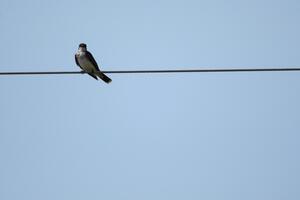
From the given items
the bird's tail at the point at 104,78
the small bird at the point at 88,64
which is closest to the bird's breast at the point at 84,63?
the small bird at the point at 88,64

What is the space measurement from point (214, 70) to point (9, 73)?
3.32 m

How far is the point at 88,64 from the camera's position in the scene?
16125 millimetres

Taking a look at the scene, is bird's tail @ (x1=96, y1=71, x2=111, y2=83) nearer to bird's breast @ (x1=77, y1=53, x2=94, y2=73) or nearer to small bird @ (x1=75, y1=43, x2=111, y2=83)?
small bird @ (x1=75, y1=43, x2=111, y2=83)

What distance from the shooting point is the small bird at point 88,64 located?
15.8m

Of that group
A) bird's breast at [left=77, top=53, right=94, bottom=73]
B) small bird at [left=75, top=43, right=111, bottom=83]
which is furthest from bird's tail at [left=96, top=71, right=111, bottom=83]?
bird's breast at [left=77, top=53, right=94, bottom=73]

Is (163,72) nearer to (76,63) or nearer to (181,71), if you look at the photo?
(181,71)

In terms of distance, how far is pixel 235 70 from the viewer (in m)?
10.5

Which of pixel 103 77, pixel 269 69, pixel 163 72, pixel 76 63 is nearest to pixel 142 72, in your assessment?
pixel 163 72

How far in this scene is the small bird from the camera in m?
15.8

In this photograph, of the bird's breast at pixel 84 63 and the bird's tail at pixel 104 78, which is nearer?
the bird's tail at pixel 104 78

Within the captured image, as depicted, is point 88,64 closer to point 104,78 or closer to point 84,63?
point 84,63

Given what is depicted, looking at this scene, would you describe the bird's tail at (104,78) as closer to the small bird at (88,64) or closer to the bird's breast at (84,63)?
A: the small bird at (88,64)

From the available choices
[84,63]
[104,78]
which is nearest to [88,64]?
[84,63]

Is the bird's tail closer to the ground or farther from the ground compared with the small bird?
closer to the ground
